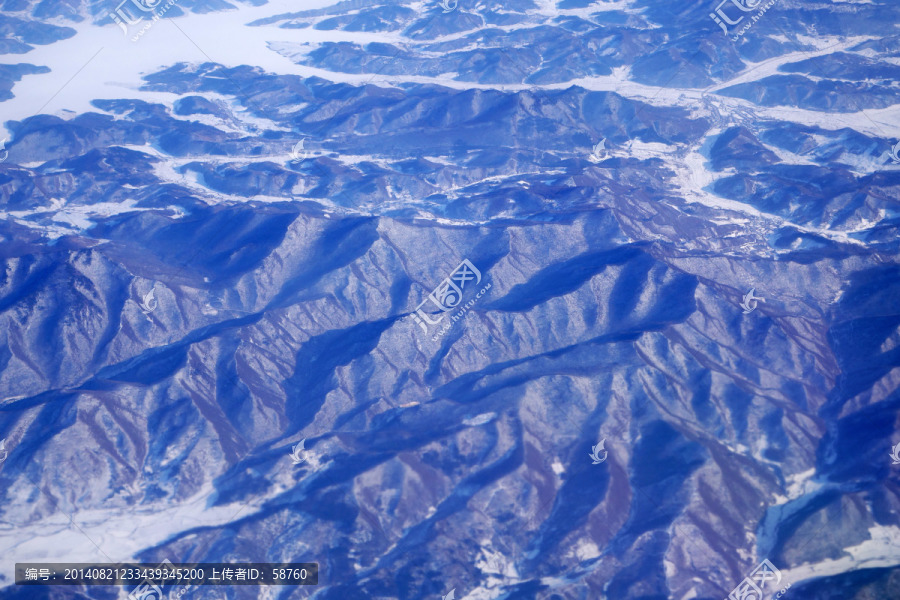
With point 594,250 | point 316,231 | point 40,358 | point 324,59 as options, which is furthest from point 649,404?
point 324,59

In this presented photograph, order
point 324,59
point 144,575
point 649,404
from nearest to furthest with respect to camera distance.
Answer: point 144,575, point 649,404, point 324,59

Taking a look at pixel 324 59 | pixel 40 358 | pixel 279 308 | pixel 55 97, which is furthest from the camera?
pixel 324 59

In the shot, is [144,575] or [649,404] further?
[649,404]

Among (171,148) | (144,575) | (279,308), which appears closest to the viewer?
(144,575)

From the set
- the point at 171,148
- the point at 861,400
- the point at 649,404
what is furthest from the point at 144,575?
the point at 171,148

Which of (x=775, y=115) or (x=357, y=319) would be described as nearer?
(x=357, y=319)

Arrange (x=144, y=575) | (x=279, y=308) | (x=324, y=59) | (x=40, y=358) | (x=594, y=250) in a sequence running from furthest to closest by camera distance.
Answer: (x=324, y=59)
(x=594, y=250)
(x=279, y=308)
(x=40, y=358)
(x=144, y=575)

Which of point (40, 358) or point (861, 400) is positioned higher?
point (40, 358)

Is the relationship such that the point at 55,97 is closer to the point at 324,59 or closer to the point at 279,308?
the point at 324,59

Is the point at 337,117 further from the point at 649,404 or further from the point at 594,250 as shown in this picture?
the point at 649,404
